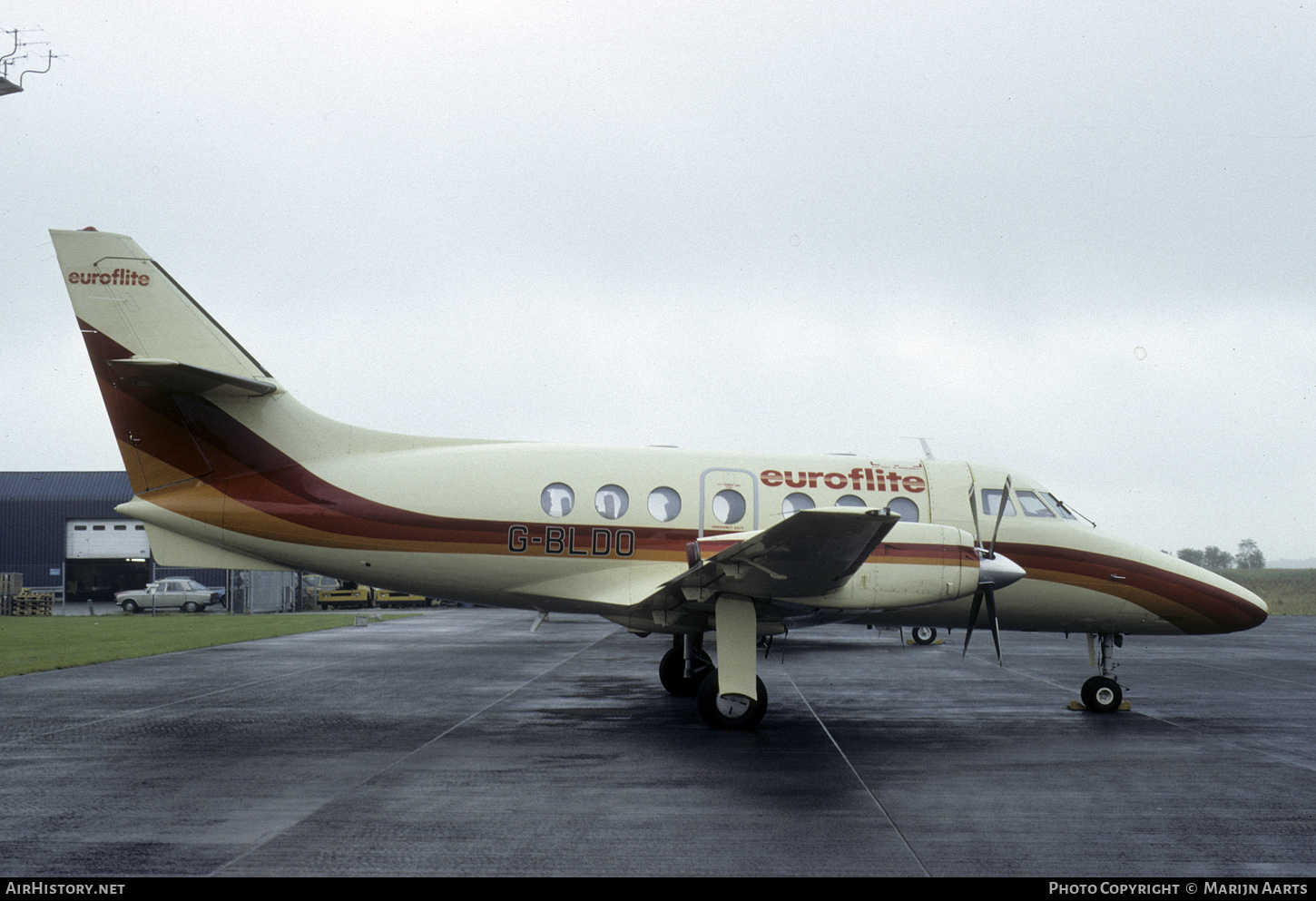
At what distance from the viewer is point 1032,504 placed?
45.4 feet

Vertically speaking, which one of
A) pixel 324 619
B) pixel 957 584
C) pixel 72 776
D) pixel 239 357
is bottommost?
pixel 324 619

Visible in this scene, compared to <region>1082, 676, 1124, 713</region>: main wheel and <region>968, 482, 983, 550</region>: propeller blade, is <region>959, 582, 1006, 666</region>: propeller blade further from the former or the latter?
<region>1082, 676, 1124, 713</region>: main wheel

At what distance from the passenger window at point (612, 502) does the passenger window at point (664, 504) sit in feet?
1.09

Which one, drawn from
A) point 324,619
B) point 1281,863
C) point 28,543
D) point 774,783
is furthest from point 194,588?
point 1281,863

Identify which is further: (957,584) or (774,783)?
(957,584)

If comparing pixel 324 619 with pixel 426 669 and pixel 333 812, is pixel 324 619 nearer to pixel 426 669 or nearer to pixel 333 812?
pixel 426 669

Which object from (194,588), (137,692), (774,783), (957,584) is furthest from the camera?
(194,588)

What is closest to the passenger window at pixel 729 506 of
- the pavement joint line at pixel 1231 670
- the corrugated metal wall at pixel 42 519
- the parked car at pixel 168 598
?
the pavement joint line at pixel 1231 670

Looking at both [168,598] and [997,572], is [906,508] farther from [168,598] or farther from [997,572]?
[168,598]

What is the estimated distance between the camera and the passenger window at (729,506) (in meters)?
12.8

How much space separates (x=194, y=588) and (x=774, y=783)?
1838 inches

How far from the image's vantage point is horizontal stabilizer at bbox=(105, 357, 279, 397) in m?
11.3

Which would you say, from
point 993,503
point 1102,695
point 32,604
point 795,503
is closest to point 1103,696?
point 1102,695
